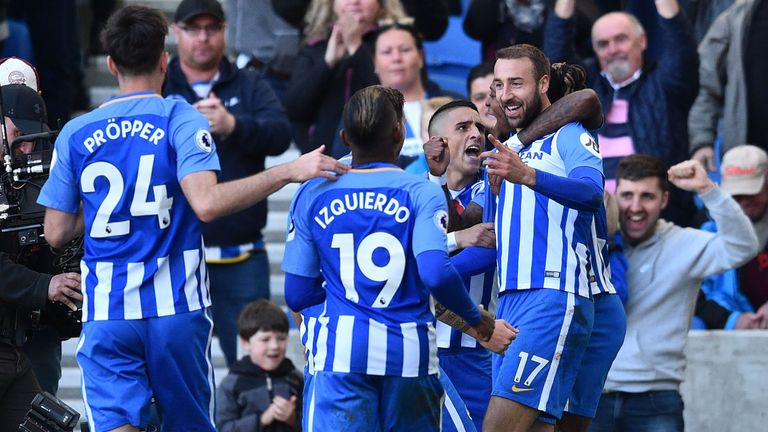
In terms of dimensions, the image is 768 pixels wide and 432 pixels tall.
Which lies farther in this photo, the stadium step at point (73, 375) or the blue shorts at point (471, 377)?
the stadium step at point (73, 375)

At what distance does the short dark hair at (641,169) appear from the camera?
320 inches

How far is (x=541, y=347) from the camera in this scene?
20.7 ft

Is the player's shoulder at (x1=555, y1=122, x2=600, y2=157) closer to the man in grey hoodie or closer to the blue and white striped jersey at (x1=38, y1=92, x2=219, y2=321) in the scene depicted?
the blue and white striped jersey at (x1=38, y1=92, x2=219, y2=321)

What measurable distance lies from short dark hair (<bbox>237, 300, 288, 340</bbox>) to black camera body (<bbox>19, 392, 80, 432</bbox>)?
6.19 ft

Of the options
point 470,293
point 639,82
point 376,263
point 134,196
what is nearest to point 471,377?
point 470,293

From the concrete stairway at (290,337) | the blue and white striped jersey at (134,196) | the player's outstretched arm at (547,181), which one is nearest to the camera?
the player's outstretched arm at (547,181)

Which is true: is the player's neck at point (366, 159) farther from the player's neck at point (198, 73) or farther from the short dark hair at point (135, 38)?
the player's neck at point (198, 73)

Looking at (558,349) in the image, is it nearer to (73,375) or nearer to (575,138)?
(575,138)

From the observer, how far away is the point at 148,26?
607cm

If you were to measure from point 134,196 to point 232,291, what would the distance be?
297 cm

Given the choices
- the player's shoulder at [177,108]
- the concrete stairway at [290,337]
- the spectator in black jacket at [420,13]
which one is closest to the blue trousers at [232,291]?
the concrete stairway at [290,337]

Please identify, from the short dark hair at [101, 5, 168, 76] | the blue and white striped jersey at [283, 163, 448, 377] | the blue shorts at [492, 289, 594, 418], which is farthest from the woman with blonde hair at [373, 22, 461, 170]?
the blue and white striped jersey at [283, 163, 448, 377]

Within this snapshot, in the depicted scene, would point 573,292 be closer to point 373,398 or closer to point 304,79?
point 373,398

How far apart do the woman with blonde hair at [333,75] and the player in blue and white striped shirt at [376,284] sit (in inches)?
146
